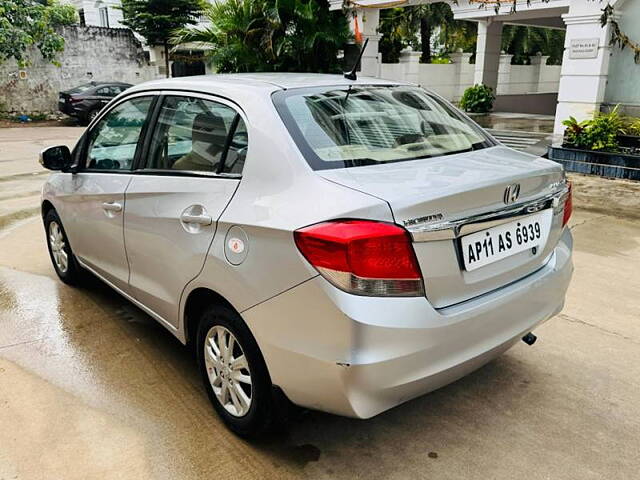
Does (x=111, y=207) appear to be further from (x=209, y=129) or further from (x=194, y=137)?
(x=209, y=129)

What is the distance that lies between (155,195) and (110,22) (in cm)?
3105

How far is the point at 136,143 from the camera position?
3.25 m

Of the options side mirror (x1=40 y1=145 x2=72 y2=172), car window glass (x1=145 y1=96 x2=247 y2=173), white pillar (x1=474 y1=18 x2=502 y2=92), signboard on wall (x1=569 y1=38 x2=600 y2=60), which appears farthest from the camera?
white pillar (x1=474 y1=18 x2=502 y2=92)

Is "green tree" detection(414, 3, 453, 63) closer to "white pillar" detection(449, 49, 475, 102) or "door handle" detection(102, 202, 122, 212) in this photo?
"white pillar" detection(449, 49, 475, 102)

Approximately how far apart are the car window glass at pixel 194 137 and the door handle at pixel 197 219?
23cm

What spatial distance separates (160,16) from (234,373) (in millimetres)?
21777

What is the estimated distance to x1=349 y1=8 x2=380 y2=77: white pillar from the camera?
510 inches

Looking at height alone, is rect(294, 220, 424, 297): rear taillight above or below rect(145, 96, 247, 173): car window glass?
below

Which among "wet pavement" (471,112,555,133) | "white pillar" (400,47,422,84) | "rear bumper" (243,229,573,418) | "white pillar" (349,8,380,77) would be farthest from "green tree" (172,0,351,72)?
"rear bumper" (243,229,573,418)

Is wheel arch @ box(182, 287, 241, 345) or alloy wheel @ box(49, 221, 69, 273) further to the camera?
alloy wheel @ box(49, 221, 69, 273)

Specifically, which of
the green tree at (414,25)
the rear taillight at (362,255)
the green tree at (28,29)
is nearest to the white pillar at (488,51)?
the green tree at (414,25)

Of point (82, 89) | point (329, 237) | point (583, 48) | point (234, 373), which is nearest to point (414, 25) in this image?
point (82, 89)

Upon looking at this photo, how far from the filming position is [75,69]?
21.2m

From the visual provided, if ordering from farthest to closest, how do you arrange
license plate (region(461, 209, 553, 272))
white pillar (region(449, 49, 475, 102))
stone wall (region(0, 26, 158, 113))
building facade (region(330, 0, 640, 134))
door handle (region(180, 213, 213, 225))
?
white pillar (region(449, 49, 475, 102)) → stone wall (region(0, 26, 158, 113)) → building facade (region(330, 0, 640, 134)) → door handle (region(180, 213, 213, 225)) → license plate (region(461, 209, 553, 272))
